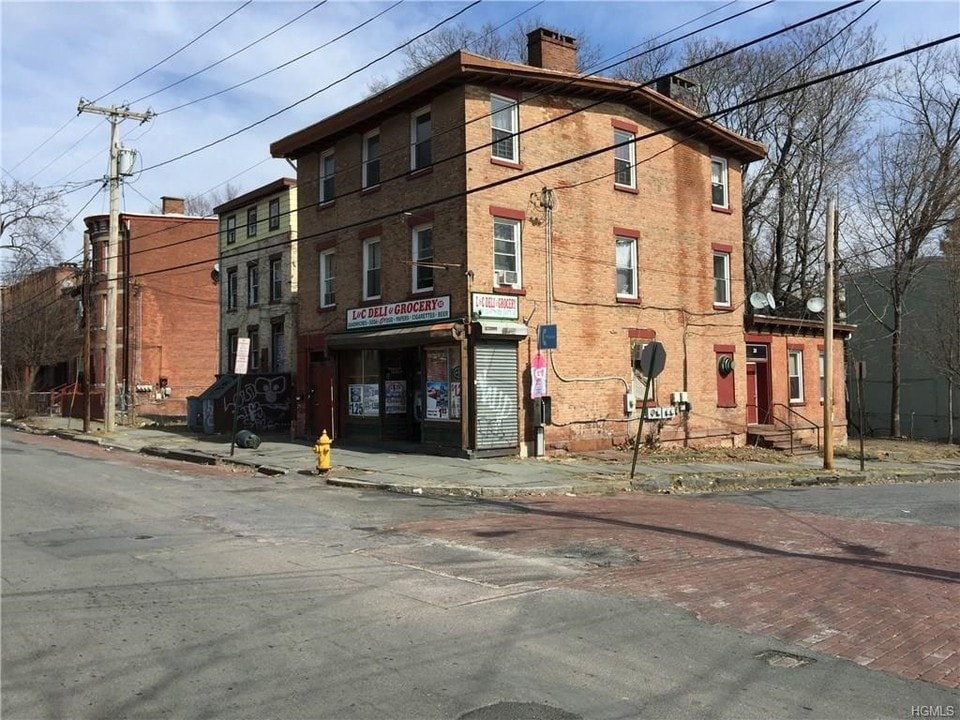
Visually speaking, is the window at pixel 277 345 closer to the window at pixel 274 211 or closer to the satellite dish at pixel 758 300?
the window at pixel 274 211

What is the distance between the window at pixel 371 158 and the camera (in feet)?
71.9

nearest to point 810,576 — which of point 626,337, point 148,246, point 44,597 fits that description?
point 44,597

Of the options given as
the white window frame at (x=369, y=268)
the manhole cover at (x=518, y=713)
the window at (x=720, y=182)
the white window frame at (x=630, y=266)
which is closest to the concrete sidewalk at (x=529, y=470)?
the white window frame at (x=369, y=268)

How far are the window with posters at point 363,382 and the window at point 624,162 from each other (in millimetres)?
8532

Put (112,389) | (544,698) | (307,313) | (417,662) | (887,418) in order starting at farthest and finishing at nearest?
(887,418)
(112,389)
(307,313)
(417,662)
(544,698)

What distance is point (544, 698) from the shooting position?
14.7 feet

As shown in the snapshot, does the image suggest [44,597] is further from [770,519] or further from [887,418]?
[887,418]

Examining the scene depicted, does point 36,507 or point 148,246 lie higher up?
point 148,246

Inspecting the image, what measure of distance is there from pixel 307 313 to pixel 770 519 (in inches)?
656

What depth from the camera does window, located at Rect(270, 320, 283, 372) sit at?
96.9 ft

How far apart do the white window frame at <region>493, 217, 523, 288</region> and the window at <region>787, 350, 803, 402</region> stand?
A: 1307 centimetres

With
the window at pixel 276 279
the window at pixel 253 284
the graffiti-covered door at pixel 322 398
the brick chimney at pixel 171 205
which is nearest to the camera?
the graffiti-covered door at pixel 322 398

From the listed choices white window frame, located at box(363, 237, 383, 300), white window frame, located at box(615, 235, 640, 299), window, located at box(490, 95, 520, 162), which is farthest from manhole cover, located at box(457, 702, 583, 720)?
white window frame, located at box(615, 235, 640, 299)

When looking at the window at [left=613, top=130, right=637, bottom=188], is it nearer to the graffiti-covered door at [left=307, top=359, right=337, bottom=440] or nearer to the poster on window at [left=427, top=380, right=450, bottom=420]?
the poster on window at [left=427, top=380, right=450, bottom=420]
